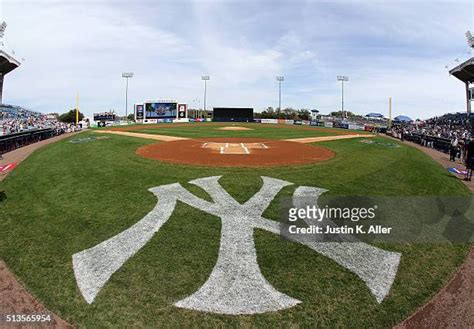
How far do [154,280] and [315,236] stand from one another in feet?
17.9

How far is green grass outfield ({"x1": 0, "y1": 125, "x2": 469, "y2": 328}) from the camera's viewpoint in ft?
23.5

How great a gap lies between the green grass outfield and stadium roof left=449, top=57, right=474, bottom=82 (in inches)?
2034

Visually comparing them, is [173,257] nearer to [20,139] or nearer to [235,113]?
[20,139]

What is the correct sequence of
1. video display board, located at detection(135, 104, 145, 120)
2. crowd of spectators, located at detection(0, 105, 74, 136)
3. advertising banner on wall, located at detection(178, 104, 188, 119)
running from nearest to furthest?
crowd of spectators, located at detection(0, 105, 74, 136) < video display board, located at detection(135, 104, 145, 120) < advertising banner on wall, located at detection(178, 104, 188, 119)

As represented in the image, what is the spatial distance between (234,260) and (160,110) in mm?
85121

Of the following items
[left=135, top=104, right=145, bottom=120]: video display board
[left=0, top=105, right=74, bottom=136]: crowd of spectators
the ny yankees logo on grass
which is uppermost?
[left=135, top=104, right=145, bottom=120]: video display board

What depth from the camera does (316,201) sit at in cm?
1285

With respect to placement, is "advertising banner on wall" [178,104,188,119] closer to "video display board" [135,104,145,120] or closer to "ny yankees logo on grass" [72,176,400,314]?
"video display board" [135,104,145,120]

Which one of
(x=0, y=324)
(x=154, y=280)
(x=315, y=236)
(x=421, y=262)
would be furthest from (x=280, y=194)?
(x=0, y=324)

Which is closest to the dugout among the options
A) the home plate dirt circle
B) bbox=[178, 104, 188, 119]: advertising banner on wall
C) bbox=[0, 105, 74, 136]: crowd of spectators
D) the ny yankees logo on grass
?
bbox=[178, 104, 188, 119]: advertising banner on wall

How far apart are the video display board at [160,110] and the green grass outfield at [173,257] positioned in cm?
7392

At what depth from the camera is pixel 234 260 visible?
9.01 metres

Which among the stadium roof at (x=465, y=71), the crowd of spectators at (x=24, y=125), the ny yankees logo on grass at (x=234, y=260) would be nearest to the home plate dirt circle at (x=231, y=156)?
the ny yankees logo on grass at (x=234, y=260)

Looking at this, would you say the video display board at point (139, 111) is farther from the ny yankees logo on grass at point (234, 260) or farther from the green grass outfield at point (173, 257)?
the ny yankees logo on grass at point (234, 260)
